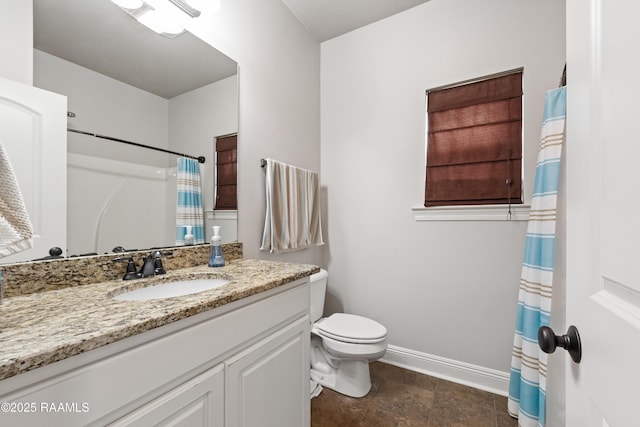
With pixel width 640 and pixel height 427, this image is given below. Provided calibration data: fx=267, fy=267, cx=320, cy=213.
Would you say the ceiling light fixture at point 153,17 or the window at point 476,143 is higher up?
the ceiling light fixture at point 153,17

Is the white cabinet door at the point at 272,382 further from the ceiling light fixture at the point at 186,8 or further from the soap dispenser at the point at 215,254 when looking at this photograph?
the ceiling light fixture at the point at 186,8

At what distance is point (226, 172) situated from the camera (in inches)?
59.2

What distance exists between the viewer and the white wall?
1647 mm

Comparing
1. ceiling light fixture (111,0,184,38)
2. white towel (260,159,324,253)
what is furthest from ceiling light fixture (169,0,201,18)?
white towel (260,159,324,253)

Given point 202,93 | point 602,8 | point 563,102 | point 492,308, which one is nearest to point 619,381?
point 602,8

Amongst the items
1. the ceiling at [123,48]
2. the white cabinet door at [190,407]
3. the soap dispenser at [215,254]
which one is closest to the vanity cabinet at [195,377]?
the white cabinet door at [190,407]

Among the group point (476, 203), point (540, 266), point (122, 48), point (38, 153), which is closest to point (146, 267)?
point (38, 153)

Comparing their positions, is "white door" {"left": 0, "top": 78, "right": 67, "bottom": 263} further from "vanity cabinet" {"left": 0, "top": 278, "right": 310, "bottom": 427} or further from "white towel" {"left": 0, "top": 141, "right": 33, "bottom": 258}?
"vanity cabinet" {"left": 0, "top": 278, "right": 310, "bottom": 427}

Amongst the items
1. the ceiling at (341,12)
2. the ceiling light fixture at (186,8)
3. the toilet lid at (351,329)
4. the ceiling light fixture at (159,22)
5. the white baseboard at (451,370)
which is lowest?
the white baseboard at (451,370)

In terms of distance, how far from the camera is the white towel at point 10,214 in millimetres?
521

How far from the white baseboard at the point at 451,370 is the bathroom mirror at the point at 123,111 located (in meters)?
1.69

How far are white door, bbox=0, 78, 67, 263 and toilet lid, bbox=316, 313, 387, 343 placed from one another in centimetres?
135

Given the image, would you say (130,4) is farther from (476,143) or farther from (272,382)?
(476,143)

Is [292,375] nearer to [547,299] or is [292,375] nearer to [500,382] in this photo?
[547,299]
